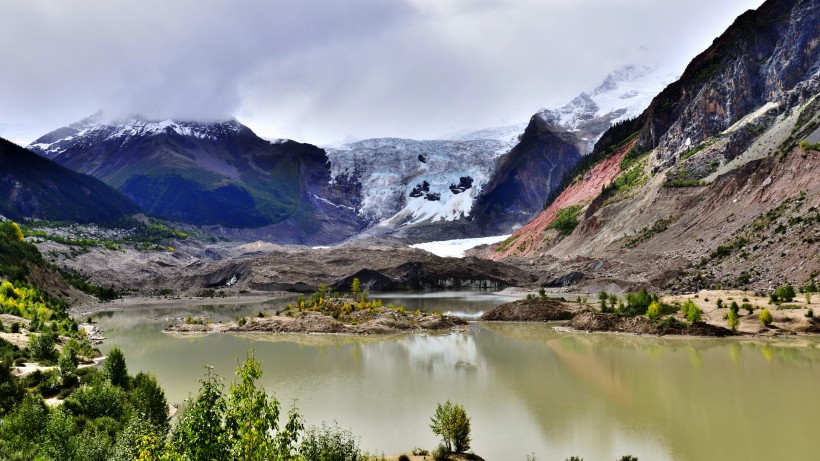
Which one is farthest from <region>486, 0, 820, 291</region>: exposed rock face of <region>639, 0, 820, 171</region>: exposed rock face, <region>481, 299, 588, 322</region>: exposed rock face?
<region>481, 299, 588, 322</region>: exposed rock face

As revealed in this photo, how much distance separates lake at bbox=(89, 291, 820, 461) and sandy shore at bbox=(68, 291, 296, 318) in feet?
121

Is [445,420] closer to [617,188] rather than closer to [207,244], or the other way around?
[617,188]

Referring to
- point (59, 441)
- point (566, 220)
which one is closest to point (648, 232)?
point (566, 220)

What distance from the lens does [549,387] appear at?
29.7 meters

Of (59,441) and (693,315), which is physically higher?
(693,315)

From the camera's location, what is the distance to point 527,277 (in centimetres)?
9912

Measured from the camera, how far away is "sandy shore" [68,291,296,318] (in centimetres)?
8549

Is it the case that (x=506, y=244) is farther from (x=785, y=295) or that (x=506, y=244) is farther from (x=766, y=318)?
(x=766, y=318)

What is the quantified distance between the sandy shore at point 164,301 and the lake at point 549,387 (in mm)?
36955

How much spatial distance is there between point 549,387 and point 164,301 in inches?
3238

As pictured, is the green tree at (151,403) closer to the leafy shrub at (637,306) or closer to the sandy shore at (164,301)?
the leafy shrub at (637,306)

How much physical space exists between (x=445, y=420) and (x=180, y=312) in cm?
7037

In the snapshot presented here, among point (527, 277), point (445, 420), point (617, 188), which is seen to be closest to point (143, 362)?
point (445, 420)

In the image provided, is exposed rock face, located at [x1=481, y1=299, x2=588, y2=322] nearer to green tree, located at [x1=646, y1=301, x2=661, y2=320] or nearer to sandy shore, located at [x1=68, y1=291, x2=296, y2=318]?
green tree, located at [x1=646, y1=301, x2=661, y2=320]
